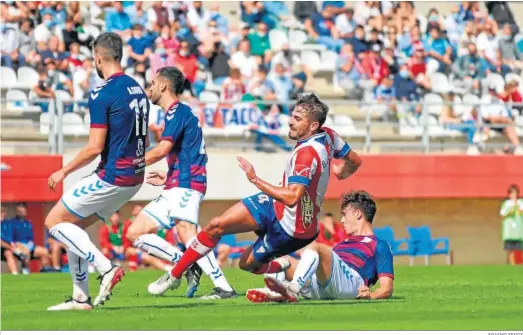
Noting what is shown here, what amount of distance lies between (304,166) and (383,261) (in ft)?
5.06

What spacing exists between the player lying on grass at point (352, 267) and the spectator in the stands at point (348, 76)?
15.8 meters

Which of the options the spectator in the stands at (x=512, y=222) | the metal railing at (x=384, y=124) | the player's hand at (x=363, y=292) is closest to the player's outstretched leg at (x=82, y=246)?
the player's hand at (x=363, y=292)

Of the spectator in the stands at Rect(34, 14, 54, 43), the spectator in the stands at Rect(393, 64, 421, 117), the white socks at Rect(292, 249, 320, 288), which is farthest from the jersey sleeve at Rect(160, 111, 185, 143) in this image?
the spectator in the stands at Rect(393, 64, 421, 117)

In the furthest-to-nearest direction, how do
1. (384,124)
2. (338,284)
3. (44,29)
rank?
1. (384,124)
2. (44,29)
3. (338,284)

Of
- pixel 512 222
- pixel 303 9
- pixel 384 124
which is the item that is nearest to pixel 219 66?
pixel 384 124

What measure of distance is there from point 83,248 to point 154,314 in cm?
81

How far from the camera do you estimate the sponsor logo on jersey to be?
11203 mm

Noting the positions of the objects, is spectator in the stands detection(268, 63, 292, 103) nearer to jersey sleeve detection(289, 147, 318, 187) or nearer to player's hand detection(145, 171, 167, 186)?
player's hand detection(145, 171, 167, 186)

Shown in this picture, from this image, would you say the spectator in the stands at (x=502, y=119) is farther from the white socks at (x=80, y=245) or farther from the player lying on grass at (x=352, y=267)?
the white socks at (x=80, y=245)

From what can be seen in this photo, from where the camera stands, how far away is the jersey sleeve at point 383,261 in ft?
Result: 39.2

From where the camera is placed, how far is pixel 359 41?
28.9 m

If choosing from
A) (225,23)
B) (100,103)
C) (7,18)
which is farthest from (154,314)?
(225,23)

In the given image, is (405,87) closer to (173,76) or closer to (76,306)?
(173,76)

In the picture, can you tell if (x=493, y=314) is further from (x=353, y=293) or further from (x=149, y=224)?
(x=149, y=224)
